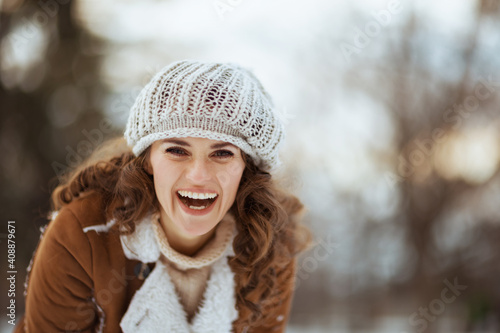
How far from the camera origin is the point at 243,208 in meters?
2.02

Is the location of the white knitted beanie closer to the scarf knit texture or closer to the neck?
the neck

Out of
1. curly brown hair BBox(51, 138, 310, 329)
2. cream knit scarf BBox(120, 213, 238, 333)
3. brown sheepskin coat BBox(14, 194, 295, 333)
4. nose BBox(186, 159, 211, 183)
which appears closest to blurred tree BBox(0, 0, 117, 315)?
curly brown hair BBox(51, 138, 310, 329)

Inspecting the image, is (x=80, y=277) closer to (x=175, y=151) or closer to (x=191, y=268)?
(x=191, y=268)

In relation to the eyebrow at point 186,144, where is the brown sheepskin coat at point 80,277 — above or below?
below

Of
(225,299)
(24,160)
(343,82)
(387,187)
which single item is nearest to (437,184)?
(387,187)

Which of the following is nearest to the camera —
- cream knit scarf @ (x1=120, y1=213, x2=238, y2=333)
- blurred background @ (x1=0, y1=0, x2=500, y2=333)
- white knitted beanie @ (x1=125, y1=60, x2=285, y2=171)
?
white knitted beanie @ (x1=125, y1=60, x2=285, y2=171)

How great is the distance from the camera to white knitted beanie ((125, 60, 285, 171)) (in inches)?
64.1

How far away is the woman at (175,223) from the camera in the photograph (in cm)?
169

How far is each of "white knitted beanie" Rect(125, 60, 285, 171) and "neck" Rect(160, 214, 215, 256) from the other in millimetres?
352

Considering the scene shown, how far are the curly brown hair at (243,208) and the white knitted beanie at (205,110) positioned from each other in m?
0.14

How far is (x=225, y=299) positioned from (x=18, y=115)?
5049 mm

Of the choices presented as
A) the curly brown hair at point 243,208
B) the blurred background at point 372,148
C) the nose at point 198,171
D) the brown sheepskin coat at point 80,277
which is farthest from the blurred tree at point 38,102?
the nose at point 198,171

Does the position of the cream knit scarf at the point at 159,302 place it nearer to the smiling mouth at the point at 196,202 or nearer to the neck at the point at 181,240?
the neck at the point at 181,240

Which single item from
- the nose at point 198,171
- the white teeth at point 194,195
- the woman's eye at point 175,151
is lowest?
the white teeth at point 194,195
